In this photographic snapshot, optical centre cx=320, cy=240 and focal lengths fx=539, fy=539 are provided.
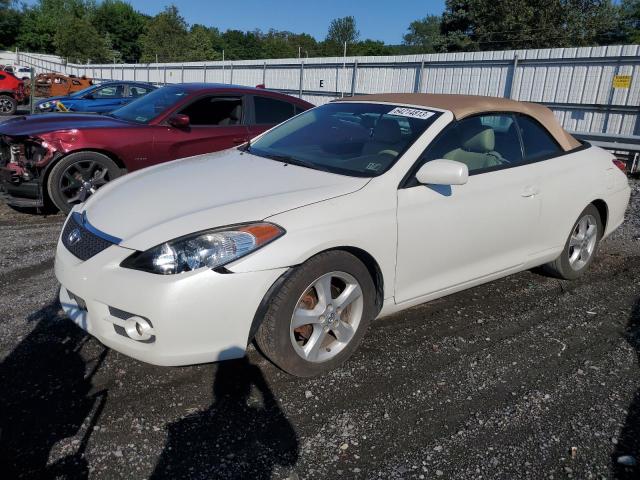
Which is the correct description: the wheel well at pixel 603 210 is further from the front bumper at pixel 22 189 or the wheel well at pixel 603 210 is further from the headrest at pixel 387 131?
the front bumper at pixel 22 189

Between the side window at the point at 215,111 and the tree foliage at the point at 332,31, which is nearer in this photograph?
the side window at the point at 215,111

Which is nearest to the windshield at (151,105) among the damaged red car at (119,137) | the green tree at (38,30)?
the damaged red car at (119,137)

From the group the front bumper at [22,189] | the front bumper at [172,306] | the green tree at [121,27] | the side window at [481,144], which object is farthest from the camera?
the green tree at [121,27]

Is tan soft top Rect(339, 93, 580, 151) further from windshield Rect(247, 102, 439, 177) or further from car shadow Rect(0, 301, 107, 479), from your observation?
car shadow Rect(0, 301, 107, 479)

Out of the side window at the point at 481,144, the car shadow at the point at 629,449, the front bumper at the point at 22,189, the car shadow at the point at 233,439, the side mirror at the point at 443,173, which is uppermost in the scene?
the side window at the point at 481,144

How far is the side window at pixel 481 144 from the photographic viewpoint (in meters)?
3.60

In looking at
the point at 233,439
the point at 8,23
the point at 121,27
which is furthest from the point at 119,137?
the point at 121,27

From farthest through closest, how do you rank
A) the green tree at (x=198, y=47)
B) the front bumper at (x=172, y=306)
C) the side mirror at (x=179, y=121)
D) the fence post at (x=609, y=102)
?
the green tree at (x=198, y=47) < the fence post at (x=609, y=102) < the side mirror at (x=179, y=121) < the front bumper at (x=172, y=306)

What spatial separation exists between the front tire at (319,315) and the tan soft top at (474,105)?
4.86 ft

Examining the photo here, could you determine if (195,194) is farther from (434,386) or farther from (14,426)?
(434,386)

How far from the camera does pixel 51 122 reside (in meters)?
6.21

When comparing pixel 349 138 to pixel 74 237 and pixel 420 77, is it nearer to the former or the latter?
pixel 74 237

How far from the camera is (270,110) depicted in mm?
7246

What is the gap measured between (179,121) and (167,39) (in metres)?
48.7
